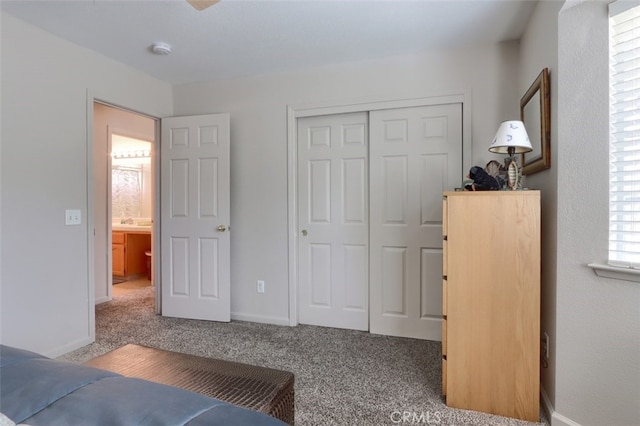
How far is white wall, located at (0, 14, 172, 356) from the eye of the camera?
2.23 metres

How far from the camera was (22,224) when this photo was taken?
2.29 meters

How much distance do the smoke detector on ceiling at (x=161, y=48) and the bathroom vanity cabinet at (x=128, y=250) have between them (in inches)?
116

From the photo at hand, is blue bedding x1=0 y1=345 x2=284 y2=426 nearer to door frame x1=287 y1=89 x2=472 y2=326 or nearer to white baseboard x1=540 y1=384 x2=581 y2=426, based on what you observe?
white baseboard x1=540 y1=384 x2=581 y2=426

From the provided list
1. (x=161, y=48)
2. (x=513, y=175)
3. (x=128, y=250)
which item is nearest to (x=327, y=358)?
(x=513, y=175)

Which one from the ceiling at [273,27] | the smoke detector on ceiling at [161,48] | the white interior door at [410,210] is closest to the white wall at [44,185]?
the ceiling at [273,27]

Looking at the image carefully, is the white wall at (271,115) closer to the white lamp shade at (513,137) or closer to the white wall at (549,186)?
the white wall at (549,186)

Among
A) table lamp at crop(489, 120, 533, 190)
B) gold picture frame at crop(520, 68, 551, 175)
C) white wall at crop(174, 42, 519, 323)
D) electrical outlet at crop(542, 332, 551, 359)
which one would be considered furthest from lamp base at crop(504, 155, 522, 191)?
white wall at crop(174, 42, 519, 323)

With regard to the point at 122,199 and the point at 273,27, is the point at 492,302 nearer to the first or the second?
the point at 273,27

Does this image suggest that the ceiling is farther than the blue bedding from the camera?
Yes

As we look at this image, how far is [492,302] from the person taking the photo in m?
1.80

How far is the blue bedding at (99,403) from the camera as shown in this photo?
1.98 ft

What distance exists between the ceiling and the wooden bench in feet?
6.59

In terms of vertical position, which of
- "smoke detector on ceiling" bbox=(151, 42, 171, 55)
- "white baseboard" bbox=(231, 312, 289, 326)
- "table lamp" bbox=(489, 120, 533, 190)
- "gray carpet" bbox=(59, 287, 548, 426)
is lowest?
"gray carpet" bbox=(59, 287, 548, 426)

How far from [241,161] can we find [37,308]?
6.31 ft
